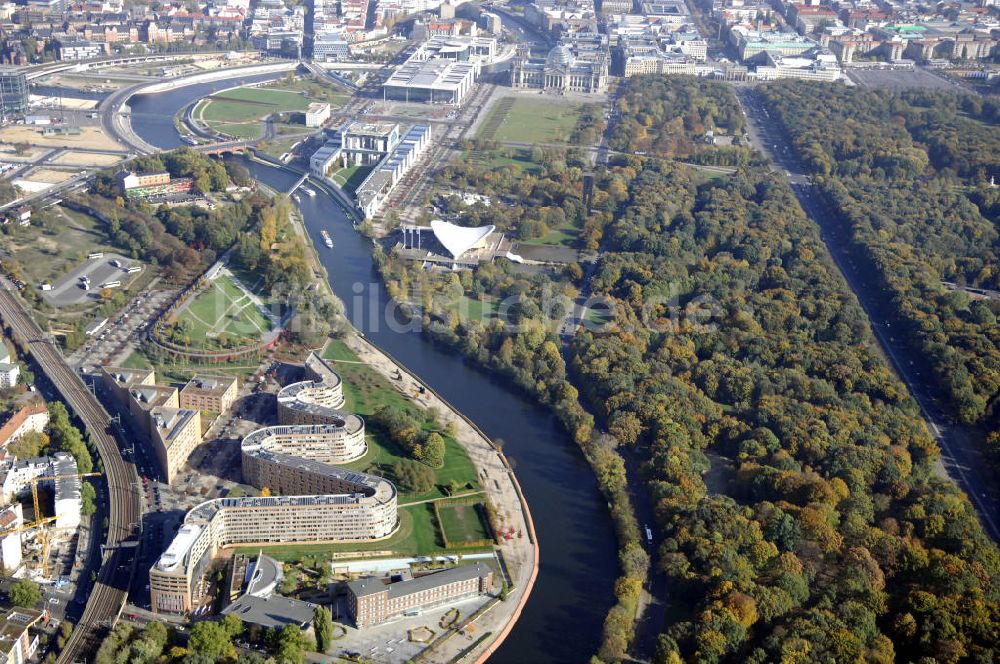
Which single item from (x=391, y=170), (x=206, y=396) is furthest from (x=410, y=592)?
(x=391, y=170)

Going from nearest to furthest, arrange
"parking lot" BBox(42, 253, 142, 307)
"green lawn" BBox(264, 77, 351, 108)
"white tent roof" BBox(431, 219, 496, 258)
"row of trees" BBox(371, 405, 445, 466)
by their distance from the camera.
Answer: "row of trees" BBox(371, 405, 445, 466), "parking lot" BBox(42, 253, 142, 307), "white tent roof" BBox(431, 219, 496, 258), "green lawn" BBox(264, 77, 351, 108)

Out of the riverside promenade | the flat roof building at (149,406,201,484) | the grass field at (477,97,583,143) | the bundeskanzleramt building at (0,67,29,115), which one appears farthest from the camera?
the grass field at (477,97,583,143)

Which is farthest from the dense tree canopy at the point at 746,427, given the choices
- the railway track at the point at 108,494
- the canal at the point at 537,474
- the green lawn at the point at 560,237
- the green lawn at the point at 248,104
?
the green lawn at the point at 248,104

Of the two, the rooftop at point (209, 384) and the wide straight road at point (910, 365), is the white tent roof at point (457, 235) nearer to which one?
the rooftop at point (209, 384)

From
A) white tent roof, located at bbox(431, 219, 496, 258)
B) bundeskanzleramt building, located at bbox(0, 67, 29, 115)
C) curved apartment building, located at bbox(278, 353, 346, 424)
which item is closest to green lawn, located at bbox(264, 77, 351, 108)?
bundeskanzleramt building, located at bbox(0, 67, 29, 115)

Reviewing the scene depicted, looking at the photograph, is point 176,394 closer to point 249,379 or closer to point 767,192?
point 249,379

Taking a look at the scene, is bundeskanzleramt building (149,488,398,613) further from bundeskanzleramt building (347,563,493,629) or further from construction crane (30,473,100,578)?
construction crane (30,473,100,578)

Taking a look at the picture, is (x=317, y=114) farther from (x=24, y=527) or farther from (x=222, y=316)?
(x=24, y=527)
